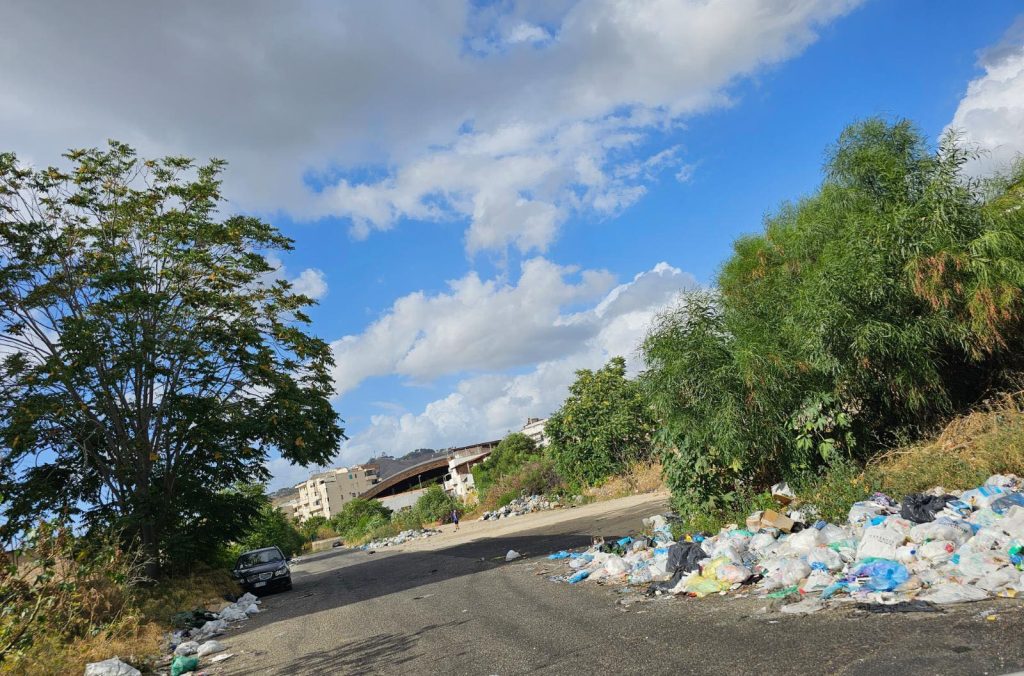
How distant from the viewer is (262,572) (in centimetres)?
2064

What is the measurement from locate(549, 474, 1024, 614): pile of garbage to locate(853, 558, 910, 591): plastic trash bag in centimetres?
1

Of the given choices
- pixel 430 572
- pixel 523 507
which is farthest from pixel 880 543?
pixel 523 507

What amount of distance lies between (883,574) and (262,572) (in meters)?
18.6

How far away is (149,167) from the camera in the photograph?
20859mm

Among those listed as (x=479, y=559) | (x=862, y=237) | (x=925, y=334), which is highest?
(x=862, y=237)

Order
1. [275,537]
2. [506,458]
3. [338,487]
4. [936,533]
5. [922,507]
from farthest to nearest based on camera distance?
[338,487]
[275,537]
[506,458]
[922,507]
[936,533]

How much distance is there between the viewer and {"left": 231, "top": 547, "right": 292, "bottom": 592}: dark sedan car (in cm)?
2052

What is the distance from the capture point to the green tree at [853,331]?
10.6 meters

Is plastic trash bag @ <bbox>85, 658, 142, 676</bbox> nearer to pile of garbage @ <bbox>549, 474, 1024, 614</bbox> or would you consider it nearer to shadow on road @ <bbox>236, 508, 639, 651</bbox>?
shadow on road @ <bbox>236, 508, 639, 651</bbox>

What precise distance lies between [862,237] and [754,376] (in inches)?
115

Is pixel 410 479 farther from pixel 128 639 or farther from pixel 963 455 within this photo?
pixel 963 455

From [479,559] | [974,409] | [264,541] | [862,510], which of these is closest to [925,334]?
[974,409]

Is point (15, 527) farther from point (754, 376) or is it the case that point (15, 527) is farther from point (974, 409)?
point (974, 409)

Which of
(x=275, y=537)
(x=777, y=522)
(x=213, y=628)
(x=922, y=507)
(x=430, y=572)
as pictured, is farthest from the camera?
(x=275, y=537)
